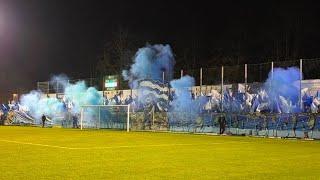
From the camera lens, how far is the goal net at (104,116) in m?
53.2

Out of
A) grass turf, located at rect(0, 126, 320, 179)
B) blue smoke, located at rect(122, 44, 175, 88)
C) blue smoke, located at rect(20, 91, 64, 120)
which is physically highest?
blue smoke, located at rect(122, 44, 175, 88)

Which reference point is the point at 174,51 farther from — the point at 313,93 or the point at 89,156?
the point at 89,156

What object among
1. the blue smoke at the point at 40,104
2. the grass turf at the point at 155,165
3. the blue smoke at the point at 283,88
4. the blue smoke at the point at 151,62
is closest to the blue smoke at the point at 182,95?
the blue smoke at the point at 283,88

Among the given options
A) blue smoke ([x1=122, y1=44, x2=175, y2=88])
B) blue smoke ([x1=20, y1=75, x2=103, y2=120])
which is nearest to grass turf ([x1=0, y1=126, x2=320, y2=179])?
blue smoke ([x1=20, y1=75, x2=103, y2=120])

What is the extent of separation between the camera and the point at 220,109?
4453 cm

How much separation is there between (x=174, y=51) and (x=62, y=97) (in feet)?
54.8

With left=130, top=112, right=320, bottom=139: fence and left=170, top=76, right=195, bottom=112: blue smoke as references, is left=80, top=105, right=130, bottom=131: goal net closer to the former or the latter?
left=130, top=112, right=320, bottom=139: fence

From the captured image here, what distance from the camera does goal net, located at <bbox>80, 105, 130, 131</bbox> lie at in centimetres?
5320

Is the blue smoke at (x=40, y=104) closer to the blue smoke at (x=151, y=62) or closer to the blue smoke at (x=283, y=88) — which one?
the blue smoke at (x=151, y=62)

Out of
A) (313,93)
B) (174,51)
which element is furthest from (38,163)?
(174,51)

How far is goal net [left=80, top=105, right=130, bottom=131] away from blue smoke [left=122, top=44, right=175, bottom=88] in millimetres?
8415

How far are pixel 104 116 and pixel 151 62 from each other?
48.3 feet

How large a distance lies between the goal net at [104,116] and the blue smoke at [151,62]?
8415 mm

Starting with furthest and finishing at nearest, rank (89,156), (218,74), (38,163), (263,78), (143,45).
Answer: (143,45) → (218,74) → (263,78) → (89,156) → (38,163)
